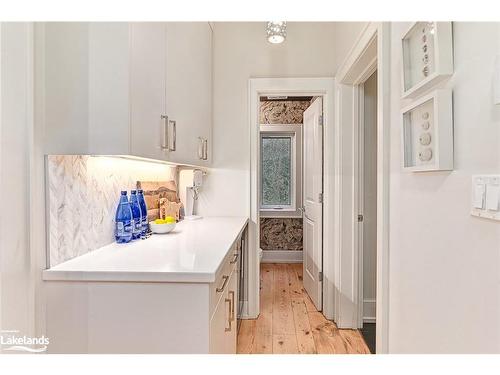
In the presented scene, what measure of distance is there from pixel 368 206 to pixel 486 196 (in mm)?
1826

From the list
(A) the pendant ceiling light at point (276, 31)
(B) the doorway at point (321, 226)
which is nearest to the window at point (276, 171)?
(B) the doorway at point (321, 226)

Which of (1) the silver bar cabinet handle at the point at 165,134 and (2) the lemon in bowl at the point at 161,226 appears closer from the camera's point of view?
(1) the silver bar cabinet handle at the point at 165,134

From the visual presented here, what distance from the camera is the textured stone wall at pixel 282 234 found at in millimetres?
4598

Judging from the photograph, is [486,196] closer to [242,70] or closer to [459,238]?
[459,238]

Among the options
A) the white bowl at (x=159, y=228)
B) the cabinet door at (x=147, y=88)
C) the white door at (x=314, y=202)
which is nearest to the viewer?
the cabinet door at (x=147, y=88)

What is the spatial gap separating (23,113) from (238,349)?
6.38 ft

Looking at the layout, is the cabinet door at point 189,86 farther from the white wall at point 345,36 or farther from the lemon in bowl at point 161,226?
the white wall at point 345,36

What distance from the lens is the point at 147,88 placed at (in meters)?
1.34

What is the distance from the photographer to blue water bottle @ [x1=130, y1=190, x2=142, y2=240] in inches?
65.9

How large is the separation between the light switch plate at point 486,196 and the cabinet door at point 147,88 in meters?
1.16

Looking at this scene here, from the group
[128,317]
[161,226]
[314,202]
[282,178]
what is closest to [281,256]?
[282,178]

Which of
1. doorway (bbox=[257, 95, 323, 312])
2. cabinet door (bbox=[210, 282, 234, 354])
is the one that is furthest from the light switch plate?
doorway (bbox=[257, 95, 323, 312])

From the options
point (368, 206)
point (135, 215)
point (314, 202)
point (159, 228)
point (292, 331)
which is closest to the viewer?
point (135, 215)

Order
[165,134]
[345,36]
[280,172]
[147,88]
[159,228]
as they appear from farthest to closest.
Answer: [280,172] → [345,36] → [159,228] → [165,134] → [147,88]
